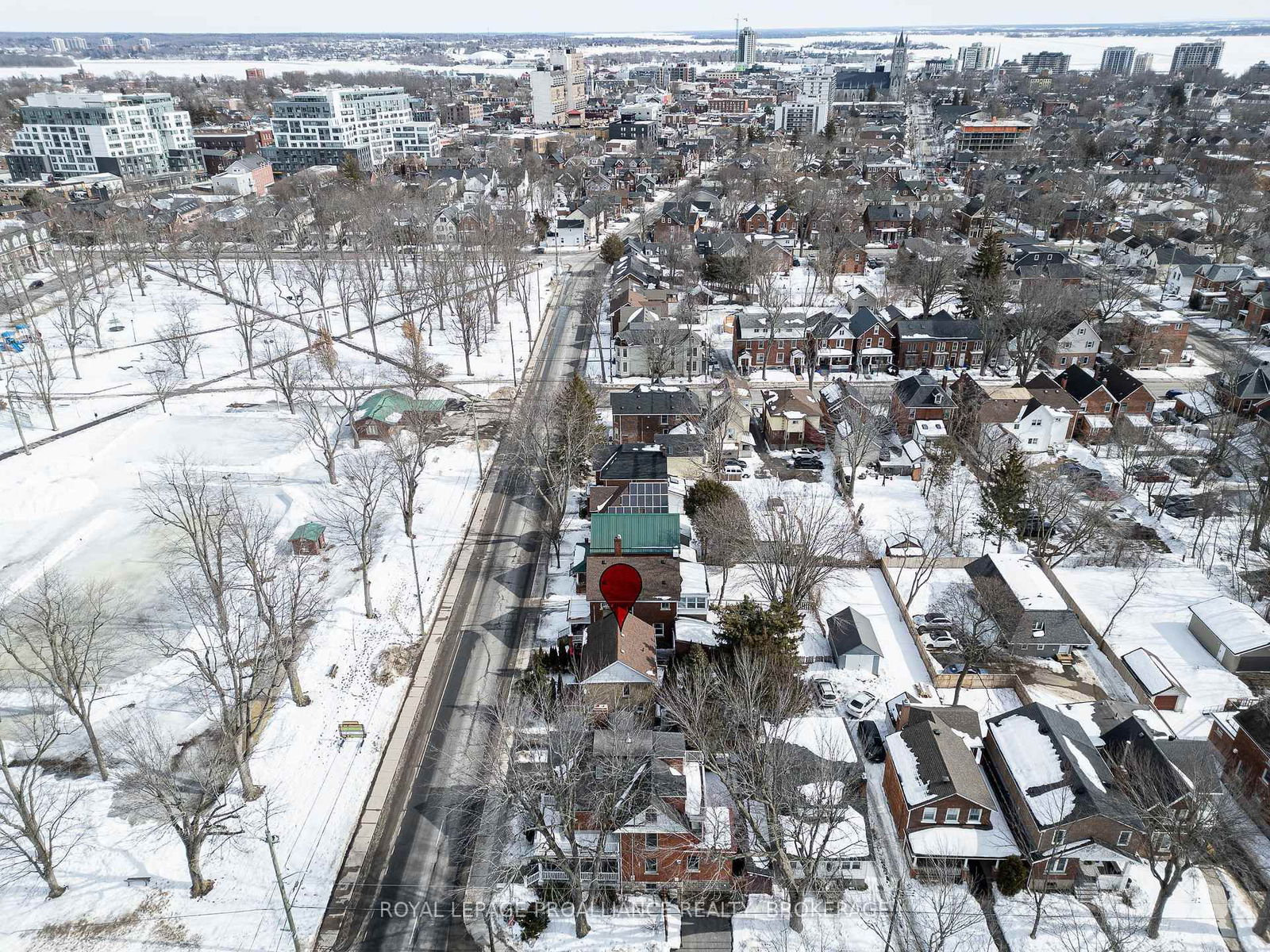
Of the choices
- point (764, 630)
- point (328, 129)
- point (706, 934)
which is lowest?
point (706, 934)

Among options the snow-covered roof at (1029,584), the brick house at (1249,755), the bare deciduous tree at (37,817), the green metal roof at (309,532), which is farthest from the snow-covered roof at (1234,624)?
the bare deciduous tree at (37,817)

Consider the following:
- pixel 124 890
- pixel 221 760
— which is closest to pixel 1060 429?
pixel 221 760

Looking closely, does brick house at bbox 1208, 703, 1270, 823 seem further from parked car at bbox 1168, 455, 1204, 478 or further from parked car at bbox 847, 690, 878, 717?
parked car at bbox 1168, 455, 1204, 478

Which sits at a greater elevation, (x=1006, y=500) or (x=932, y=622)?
(x=1006, y=500)

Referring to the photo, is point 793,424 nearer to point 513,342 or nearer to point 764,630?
point 764,630

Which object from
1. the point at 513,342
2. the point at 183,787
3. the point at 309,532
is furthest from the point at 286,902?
the point at 513,342

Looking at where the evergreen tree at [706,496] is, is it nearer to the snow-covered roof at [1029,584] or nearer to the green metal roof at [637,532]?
the green metal roof at [637,532]
